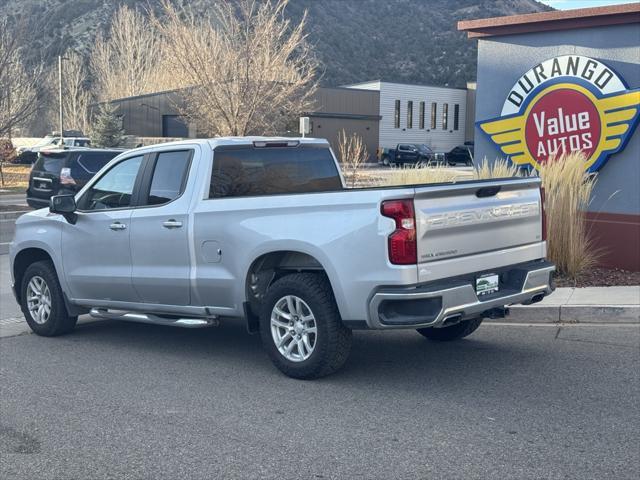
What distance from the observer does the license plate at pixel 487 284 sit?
6500mm

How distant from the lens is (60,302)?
8602 mm

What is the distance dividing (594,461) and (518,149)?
9278 millimetres

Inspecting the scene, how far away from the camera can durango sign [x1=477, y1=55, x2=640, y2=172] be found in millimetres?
12234

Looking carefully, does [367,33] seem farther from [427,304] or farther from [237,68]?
[427,304]

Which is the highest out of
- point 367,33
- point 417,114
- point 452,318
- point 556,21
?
point 367,33

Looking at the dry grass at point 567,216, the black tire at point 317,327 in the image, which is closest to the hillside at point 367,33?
the dry grass at point 567,216

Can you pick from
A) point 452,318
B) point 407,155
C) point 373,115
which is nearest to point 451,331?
point 452,318

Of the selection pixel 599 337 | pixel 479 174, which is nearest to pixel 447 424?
pixel 599 337

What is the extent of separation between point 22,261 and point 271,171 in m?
3.28

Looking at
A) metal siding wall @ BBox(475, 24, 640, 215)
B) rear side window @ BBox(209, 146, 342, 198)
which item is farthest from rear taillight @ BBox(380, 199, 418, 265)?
metal siding wall @ BBox(475, 24, 640, 215)

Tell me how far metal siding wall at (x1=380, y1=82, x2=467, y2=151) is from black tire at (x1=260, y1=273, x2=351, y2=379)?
59.6m

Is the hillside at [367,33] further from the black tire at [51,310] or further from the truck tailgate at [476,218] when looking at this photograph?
the truck tailgate at [476,218]

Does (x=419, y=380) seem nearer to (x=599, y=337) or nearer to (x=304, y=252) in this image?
(x=304, y=252)

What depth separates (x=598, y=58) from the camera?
12430mm
